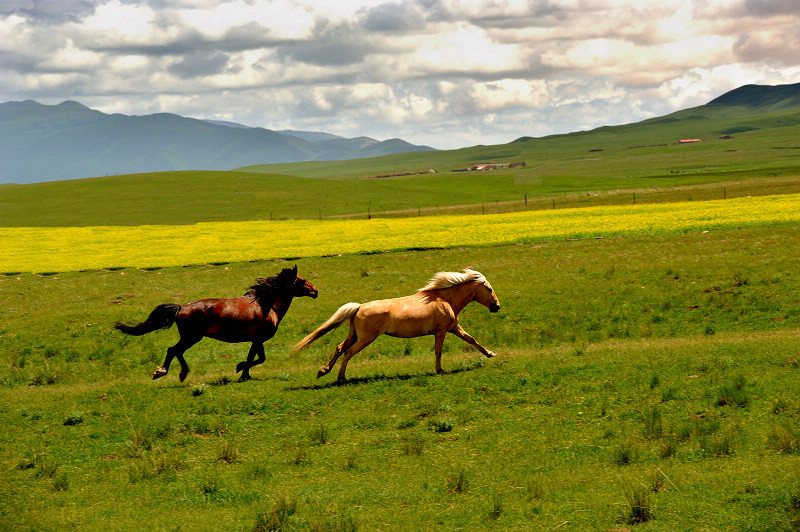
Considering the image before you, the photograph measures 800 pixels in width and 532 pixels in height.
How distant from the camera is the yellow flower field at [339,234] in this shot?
1901 inches

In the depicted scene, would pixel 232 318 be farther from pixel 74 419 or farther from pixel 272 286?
pixel 74 419

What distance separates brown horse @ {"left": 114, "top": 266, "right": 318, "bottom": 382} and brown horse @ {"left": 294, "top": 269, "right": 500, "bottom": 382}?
1.41 meters

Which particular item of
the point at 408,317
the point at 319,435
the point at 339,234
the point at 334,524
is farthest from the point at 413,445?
the point at 339,234

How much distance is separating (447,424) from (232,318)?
7.68 m

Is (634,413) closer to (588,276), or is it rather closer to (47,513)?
(47,513)

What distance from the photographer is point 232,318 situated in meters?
20.2

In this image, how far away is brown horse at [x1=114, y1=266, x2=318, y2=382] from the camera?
2009 centimetres

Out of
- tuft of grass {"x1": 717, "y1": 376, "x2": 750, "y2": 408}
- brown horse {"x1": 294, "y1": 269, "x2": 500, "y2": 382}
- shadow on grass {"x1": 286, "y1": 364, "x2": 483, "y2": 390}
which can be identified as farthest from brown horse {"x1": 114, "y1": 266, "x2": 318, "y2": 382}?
tuft of grass {"x1": 717, "y1": 376, "x2": 750, "y2": 408}

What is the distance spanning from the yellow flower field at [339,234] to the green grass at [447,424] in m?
18.3

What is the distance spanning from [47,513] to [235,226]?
6198cm

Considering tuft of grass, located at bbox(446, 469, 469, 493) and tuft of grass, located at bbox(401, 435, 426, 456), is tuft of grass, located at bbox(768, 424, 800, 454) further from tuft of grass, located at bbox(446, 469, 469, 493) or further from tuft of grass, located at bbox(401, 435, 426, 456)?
tuft of grass, located at bbox(401, 435, 426, 456)

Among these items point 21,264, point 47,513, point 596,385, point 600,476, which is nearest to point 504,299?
point 596,385

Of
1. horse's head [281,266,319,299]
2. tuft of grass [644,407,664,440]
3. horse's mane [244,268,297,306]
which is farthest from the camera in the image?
horse's head [281,266,319,299]

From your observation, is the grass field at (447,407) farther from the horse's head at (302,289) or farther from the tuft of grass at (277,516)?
the horse's head at (302,289)
